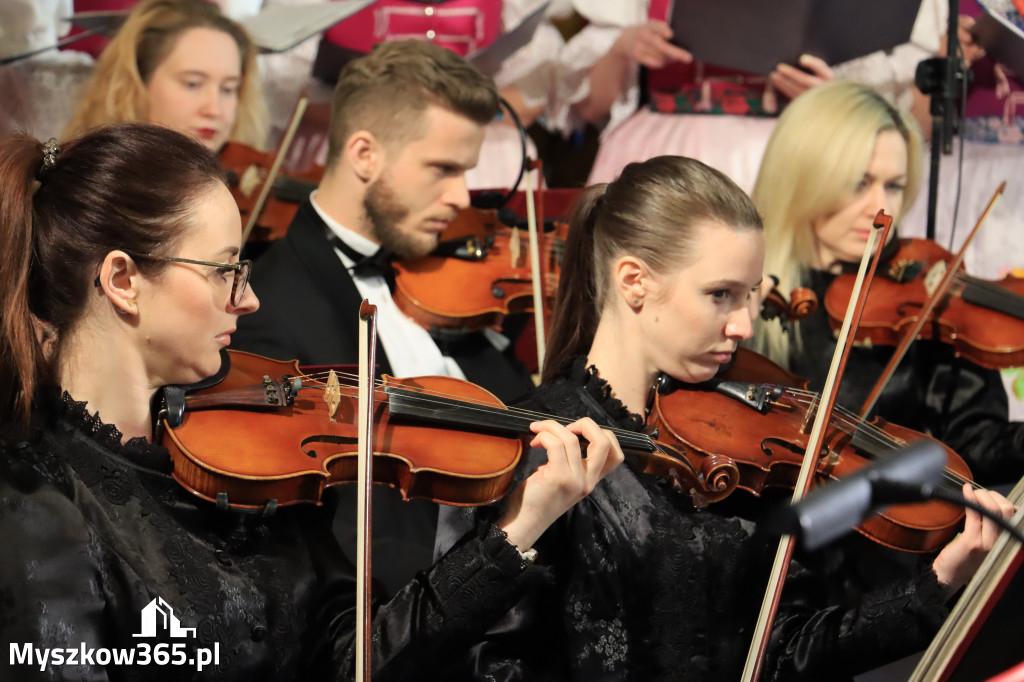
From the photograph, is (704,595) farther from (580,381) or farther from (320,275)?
(320,275)

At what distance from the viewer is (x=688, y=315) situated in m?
1.79

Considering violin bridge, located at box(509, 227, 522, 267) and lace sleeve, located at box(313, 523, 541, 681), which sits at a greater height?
violin bridge, located at box(509, 227, 522, 267)

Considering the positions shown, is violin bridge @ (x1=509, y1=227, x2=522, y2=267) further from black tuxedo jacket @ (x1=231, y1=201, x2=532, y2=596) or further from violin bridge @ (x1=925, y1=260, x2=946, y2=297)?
violin bridge @ (x1=925, y1=260, x2=946, y2=297)

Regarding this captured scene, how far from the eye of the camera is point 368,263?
8.30 feet

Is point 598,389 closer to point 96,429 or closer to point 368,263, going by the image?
→ point 96,429

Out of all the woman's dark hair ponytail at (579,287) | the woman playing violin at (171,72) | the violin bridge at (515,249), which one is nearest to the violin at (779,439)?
the woman's dark hair ponytail at (579,287)

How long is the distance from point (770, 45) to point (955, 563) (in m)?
1.93

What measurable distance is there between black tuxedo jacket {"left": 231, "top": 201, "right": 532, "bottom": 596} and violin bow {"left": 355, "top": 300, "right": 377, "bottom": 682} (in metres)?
0.62

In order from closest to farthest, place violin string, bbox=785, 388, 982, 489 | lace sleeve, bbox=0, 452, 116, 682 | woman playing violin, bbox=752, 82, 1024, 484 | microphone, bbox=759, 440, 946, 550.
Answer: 1. microphone, bbox=759, 440, 946, 550
2. lace sleeve, bbox=0, 452, 116, 682
3. violin string, bbox=785, 388, 982, 489
4. woman playing violin, bbox=752, 82, 1024, 484

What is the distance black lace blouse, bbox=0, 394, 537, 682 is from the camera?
1360mm

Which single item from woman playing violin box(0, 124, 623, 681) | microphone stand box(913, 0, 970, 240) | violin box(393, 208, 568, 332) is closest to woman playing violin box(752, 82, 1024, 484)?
microphone stand box(913, 0, 970, 240)

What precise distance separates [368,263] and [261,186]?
386 mm

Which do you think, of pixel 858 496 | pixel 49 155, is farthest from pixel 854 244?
pixel 49 155

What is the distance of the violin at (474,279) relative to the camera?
8.08 feet
